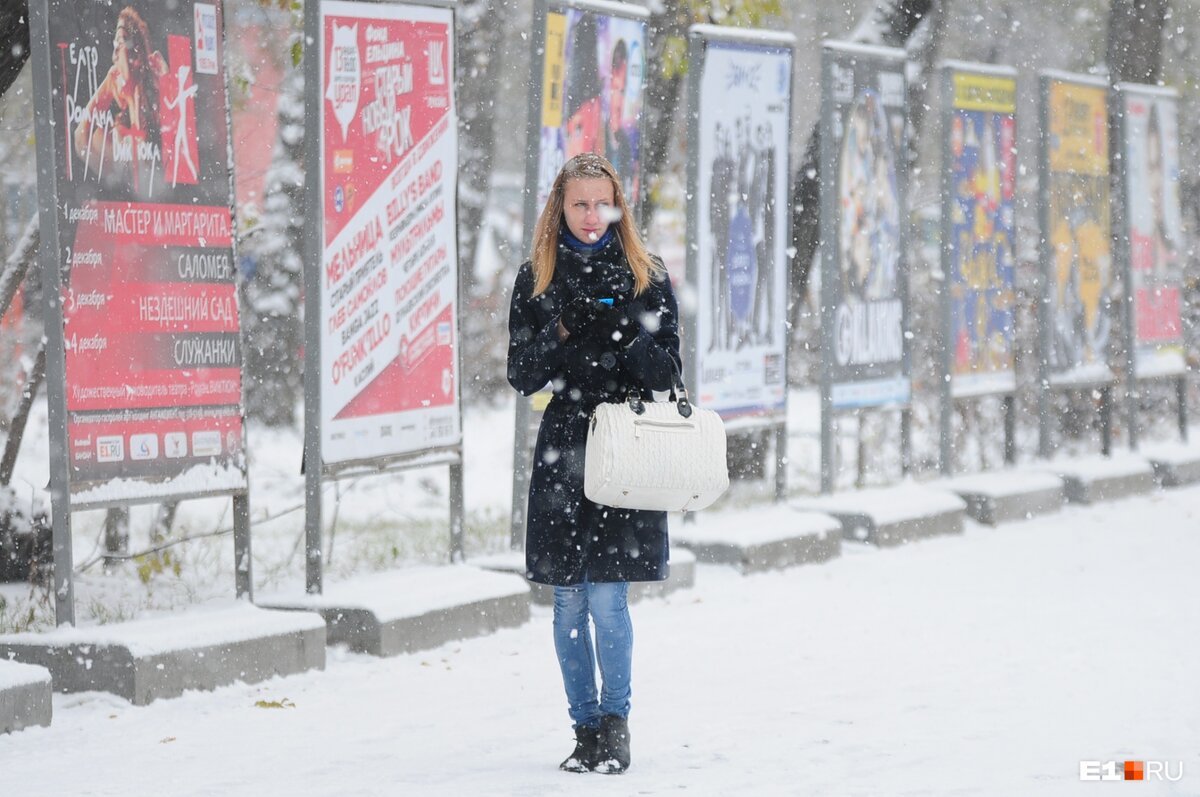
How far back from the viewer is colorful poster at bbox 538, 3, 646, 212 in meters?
9.20

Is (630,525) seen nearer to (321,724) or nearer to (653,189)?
(321,724)

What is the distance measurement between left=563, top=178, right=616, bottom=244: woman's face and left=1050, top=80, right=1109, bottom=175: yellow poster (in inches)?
361

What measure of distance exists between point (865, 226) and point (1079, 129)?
3.31 m

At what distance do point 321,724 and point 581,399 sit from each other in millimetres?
1726

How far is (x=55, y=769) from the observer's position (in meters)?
5.67

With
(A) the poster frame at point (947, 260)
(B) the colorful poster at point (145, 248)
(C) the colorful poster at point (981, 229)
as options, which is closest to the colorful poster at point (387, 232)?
(B) the colorful poster at point (145, 248)

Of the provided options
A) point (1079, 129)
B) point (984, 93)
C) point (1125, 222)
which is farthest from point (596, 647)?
point (1125, 222)

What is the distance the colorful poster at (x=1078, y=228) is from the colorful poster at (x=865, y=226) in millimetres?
2263

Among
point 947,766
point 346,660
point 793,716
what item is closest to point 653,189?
→ point 346,660

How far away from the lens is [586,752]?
547 cm

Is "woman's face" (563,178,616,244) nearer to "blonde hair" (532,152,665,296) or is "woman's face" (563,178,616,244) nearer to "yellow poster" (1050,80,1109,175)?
"blonde hair" (532,152,665,296)

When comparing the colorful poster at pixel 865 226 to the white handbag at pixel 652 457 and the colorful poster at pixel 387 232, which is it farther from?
the white handbag at pixel 652 457

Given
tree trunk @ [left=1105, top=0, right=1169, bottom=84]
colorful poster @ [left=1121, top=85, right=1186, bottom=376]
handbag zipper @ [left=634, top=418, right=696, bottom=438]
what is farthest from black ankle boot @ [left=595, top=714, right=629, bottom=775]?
tree trunk @ [left=1105, top=0, right=1169, bottom=84]
